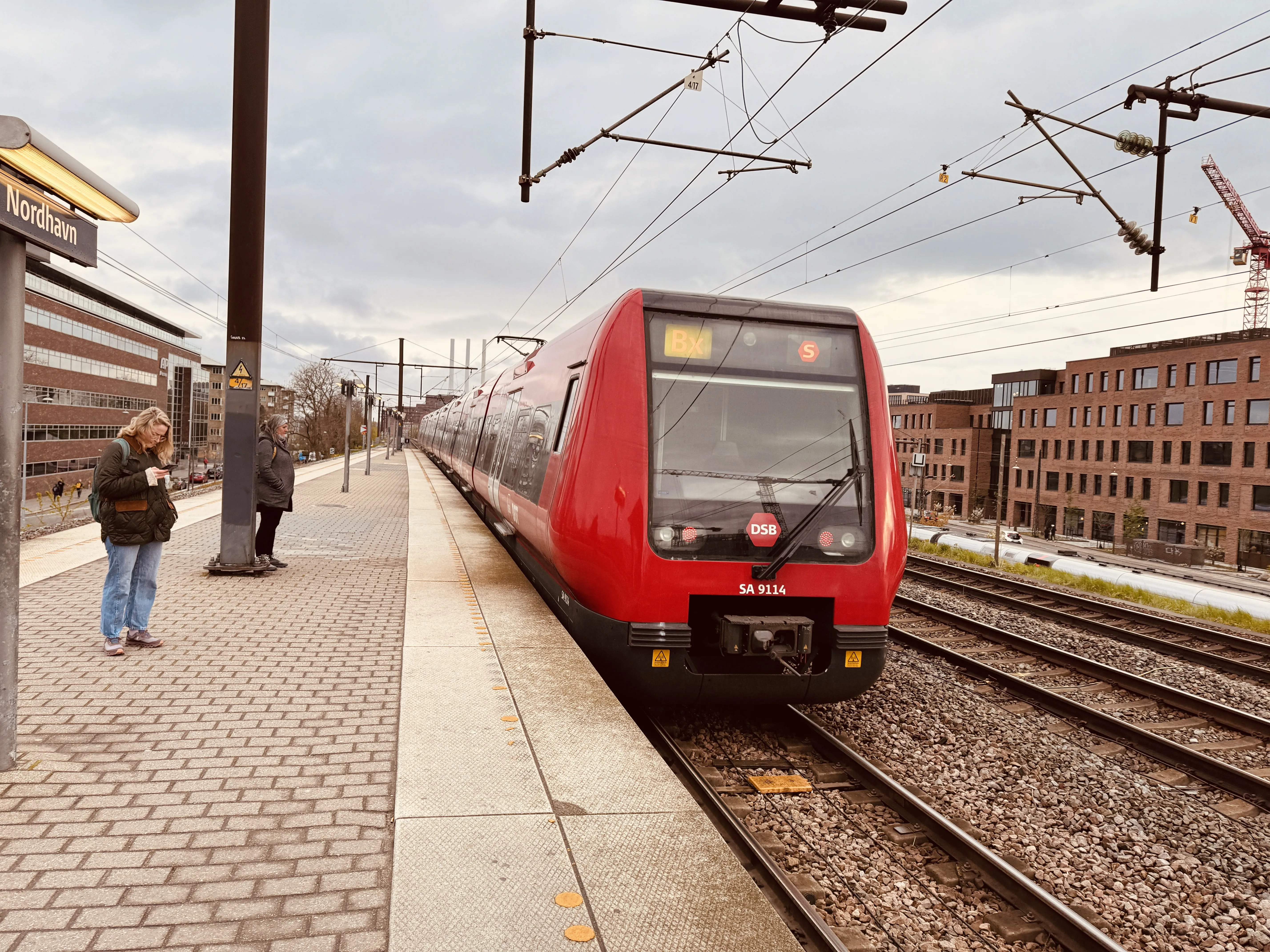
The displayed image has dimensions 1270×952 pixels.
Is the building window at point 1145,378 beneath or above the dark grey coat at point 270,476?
above

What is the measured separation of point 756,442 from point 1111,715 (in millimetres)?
4006

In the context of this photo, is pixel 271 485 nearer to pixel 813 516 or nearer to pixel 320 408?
pixel 813 516

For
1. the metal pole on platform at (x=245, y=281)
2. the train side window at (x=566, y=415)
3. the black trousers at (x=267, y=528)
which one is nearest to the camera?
the train side window at (x=566, y=415)

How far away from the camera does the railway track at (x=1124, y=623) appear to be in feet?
29.8

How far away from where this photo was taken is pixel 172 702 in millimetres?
4605

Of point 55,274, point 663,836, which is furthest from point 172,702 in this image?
point 55,274

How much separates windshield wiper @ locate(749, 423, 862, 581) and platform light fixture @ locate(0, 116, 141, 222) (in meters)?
3.86

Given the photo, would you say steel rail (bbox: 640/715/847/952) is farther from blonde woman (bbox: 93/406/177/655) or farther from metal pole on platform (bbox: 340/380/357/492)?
metal pole on platform (bbox: 340/380/357/492)

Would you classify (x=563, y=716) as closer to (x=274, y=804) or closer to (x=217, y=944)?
(x=274, y=804)

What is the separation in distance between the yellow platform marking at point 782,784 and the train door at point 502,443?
5499 mm

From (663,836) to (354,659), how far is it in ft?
10.6

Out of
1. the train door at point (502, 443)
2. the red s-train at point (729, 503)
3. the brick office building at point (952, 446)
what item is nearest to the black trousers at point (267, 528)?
the train door at point (502, 443)

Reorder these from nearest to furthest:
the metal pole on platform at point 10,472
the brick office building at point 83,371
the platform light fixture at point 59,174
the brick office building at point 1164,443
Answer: the platform light fixture at point 59,174 < the metal pole on platform at point 10,472 < the brick office building at point 1164,443 < the brick office building at point 83,371

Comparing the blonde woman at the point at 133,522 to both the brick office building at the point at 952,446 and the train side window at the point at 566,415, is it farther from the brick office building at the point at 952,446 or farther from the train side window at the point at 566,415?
the brick office building at the point at 952,446
